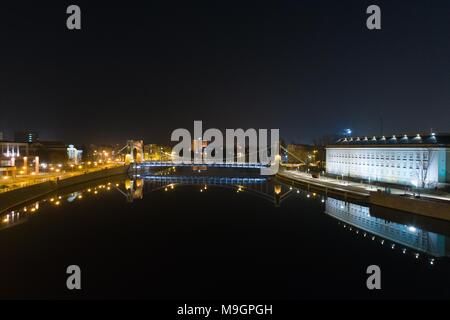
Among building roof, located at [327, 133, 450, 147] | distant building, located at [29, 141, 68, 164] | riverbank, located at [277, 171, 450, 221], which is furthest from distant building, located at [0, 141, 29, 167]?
building roof, located at [327, 133, 450, 147]

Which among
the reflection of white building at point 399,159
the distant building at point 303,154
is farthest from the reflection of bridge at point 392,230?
the distant building at point 303,154

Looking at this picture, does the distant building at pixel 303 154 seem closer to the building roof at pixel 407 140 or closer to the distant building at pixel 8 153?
the building roof at pixel 407 140

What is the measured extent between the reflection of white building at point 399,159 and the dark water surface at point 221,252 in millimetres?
3863

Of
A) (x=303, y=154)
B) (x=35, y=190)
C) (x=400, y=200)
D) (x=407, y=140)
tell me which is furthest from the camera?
(x=303, y=154)

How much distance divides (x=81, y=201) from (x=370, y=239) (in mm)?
13146

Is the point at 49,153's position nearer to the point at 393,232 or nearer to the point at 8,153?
the point at 8,153

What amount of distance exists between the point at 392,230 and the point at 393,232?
0.25 metres

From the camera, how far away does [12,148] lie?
1018 inches

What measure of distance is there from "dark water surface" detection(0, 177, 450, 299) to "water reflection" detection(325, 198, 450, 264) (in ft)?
0.09

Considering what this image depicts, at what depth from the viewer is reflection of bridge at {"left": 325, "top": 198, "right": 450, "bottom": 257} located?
32.1 ft

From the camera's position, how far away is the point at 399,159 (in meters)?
19.3

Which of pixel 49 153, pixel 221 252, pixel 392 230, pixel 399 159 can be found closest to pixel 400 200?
pixel 392 230

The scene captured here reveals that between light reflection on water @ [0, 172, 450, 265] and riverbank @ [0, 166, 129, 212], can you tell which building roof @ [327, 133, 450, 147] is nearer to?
light reflection on water @ [0, 172, 450, 265]
